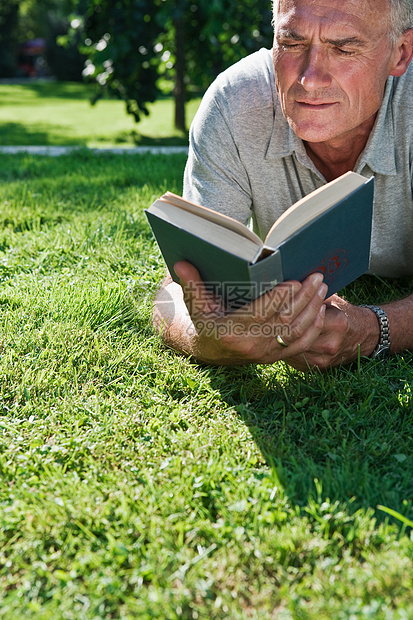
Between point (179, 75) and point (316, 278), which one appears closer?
point (316, 278)

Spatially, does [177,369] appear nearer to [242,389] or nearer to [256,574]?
[242,389]

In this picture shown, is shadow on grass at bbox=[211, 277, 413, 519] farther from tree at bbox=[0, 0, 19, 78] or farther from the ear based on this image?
tree at bbox=[0, 0, 19, 78]

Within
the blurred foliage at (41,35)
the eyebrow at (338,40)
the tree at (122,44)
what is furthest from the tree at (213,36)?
the blurred foliage at (41,35)

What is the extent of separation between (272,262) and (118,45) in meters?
6.34

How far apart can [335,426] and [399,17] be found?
1437 mm

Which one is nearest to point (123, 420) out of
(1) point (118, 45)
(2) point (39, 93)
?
(1) point (118, 45)

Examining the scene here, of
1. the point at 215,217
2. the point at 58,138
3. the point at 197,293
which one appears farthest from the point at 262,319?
the point at 58,138

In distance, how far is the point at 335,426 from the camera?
2100mm

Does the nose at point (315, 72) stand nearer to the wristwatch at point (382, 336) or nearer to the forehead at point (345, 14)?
the forehead at point (345, 14)

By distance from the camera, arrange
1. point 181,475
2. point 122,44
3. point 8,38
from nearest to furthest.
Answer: point 181,475
point 122,44
point 8,38

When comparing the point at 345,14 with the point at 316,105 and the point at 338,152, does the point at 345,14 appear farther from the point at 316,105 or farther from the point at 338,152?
the point at 338,152

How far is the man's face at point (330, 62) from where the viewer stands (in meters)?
2.11

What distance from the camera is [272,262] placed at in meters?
1.85

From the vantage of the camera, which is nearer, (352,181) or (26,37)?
(352,181)
